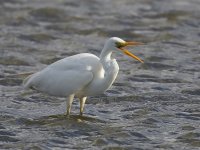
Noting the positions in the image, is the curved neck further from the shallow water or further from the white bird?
the shallow water

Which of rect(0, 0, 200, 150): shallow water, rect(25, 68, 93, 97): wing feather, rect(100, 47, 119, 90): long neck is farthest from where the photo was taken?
rect(100, 47, 119, 90): long neck

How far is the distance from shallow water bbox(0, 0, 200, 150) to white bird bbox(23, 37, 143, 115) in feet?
1.92

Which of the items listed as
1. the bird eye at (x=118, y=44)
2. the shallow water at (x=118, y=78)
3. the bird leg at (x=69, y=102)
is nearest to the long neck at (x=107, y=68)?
the bird eye at (x=118, y=44)

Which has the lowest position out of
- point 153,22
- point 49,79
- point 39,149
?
point 39,149

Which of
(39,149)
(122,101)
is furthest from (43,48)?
(39,149)

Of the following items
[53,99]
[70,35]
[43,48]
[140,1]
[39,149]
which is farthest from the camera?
[140,1]

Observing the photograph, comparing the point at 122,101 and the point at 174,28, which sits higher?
the point at 174,28

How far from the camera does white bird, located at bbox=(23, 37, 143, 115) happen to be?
429 inches

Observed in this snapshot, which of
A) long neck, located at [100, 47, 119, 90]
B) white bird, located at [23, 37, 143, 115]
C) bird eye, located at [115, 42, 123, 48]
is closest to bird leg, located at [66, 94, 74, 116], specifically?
white bird, located at [23, 37, 143, 115]

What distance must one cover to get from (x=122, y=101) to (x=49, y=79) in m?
2.12

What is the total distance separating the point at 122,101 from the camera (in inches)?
504

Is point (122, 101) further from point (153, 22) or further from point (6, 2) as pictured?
point (6, 2)

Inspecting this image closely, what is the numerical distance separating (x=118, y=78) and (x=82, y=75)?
11.4 feet

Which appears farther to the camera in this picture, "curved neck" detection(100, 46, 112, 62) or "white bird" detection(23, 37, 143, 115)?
"curved neck" detection(100, 46, 112, 62)
